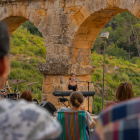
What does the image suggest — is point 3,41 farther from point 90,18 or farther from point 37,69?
point 37,69

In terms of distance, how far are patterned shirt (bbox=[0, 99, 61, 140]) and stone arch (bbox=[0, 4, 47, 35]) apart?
25.0 ft

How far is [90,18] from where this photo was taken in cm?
780

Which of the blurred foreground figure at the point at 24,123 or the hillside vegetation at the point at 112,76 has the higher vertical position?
the blurred foreground figure at the point at 24,123

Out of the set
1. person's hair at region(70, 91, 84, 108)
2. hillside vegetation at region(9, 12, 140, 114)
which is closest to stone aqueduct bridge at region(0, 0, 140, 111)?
person's hair at region(70, 91, 84, 108)

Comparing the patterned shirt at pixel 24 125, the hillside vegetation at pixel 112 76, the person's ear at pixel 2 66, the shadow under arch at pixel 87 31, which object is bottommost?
the hillside vegetation at pixel 112 76

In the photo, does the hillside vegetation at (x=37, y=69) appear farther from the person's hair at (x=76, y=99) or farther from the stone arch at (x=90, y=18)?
the person's hair at (x=76, y=99)

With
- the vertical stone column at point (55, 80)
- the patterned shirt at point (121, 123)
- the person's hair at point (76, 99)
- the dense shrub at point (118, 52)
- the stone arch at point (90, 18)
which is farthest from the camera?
the dense shrub at point (118, 52)

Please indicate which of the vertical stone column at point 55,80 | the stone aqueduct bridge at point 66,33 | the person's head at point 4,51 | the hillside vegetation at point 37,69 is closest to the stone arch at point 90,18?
the stone aqueduct bridge at point 66,33

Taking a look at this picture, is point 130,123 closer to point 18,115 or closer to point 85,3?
point 18,115

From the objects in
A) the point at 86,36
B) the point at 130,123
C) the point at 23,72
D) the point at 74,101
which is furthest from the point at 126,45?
the point at 130,123

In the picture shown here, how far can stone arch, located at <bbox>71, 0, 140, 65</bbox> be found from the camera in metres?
7.02

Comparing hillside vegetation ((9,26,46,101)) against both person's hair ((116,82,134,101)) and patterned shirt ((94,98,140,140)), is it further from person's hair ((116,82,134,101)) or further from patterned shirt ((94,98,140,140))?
patterned shirt ((94,98,140,140))

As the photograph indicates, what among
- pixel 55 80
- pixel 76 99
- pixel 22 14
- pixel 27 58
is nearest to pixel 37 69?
pixel 27 58

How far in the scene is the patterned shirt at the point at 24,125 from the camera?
927 mm
